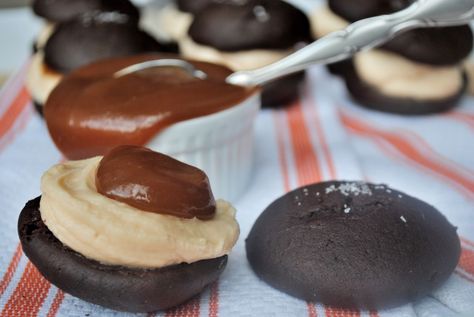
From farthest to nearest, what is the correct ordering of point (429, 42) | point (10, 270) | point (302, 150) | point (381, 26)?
point (429, 42), point (302, 150), point (381, 26), point (10, 270)

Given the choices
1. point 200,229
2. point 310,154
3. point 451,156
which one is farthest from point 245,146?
point 200,229

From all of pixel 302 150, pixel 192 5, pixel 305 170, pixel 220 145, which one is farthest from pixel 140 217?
pixel 192 5

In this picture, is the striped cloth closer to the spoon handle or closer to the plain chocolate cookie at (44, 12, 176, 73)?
the plain chocolate cookie at (44, 12, 176, 73)

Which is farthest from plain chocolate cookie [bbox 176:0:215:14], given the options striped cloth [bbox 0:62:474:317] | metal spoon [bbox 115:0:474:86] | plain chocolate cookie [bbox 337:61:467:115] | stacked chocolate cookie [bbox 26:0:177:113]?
metal spoon [bbox 115:0:474:86]

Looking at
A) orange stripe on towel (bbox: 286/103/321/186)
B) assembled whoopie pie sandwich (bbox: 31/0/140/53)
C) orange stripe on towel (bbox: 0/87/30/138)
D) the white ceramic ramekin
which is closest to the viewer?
the white ceramic ramekin

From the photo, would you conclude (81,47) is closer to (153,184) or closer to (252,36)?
(252,36)

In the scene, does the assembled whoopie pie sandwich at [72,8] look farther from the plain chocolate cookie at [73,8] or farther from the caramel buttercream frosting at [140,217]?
the caramel buttercream frosting at [140,217]

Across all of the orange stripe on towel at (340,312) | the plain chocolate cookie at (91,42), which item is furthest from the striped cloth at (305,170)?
the plain chocolate cookie at (91,42)

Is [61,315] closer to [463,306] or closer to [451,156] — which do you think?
[463,306]
